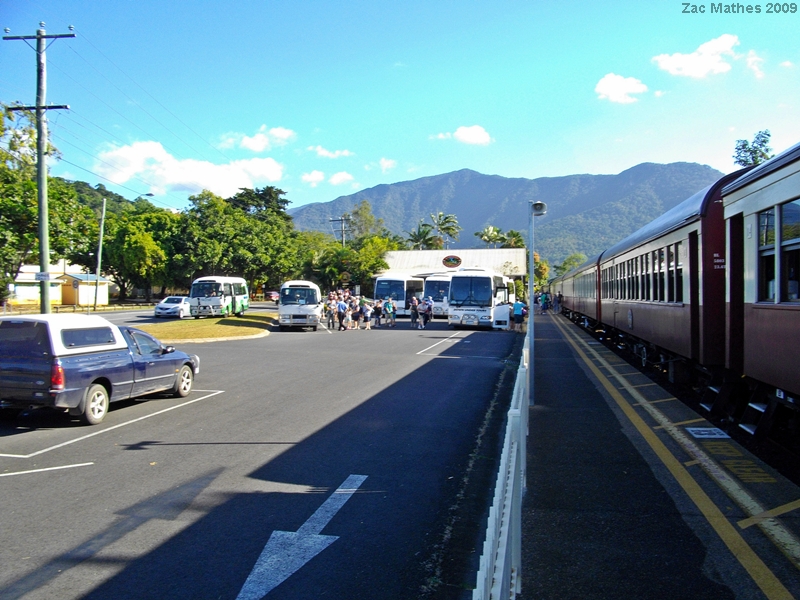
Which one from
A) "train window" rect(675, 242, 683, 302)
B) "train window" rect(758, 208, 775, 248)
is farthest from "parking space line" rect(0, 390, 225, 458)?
"train window" rect(758, 208, 775, 248)

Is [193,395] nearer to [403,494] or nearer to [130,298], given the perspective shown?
[403,494]

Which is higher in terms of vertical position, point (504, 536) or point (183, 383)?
point (504, 536)

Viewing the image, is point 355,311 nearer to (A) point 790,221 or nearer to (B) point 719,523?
(A) point 790,221

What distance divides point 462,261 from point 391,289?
21305 mm

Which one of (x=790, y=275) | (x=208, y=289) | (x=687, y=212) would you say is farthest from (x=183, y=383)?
(x=208, y=289)

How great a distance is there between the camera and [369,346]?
22422 mm

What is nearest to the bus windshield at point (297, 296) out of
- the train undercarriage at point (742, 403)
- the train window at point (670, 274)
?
the train undercarriage at point (742, 403)

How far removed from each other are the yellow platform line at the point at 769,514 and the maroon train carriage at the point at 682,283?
352cm

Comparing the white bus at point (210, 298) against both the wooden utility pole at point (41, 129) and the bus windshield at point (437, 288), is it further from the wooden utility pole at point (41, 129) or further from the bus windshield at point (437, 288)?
the wooden utility pole at point (41, 129)

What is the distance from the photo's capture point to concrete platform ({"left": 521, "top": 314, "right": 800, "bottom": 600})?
14.4 ft

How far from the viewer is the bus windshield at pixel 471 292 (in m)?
31.0

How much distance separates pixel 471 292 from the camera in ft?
102

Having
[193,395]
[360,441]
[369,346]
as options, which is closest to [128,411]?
[193,395]

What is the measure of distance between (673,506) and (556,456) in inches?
74.2
